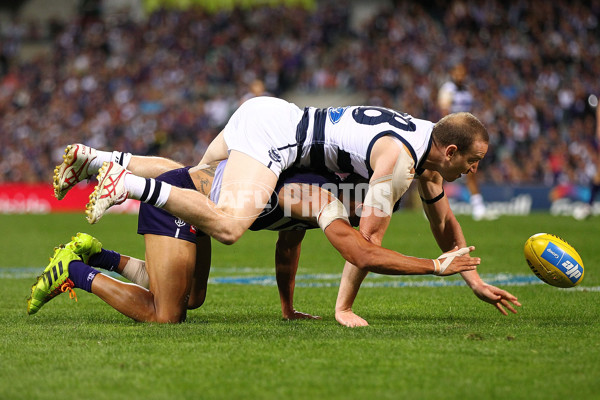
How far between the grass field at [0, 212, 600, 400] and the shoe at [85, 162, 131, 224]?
77 centimetres

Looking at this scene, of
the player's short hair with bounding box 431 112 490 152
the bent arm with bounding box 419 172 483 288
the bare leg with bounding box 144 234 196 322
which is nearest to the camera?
the player's short hair with bounding box 431 112 490 152

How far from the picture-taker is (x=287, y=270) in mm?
5855

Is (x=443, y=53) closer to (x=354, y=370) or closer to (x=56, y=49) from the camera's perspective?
(x=56, y=49)

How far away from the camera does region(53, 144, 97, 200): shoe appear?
6027 millimetres

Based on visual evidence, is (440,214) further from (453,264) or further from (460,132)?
(453,264)

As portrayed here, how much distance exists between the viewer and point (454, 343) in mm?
4473

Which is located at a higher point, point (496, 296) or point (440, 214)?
point (440, 214)

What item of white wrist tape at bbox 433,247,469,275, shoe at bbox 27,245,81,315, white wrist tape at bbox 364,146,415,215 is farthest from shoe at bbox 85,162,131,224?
white wrist tape at bbox 433,247,469,275

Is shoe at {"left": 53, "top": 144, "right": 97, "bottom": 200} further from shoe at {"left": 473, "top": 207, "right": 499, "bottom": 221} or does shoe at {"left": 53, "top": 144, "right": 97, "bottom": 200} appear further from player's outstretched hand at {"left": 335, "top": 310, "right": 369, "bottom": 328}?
shoe at {"left": 473, "top": 207, "right": 499, "bottom": 221}

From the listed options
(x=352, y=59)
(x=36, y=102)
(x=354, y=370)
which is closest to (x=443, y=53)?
(x=352, y=59)

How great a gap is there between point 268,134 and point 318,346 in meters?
1.68

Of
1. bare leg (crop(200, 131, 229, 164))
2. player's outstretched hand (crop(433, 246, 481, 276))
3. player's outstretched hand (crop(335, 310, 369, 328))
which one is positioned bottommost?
player's outstretched hand (crop(335, 310, 369, 328))

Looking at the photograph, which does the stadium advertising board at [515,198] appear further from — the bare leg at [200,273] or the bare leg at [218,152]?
the bare leg at [200,273]

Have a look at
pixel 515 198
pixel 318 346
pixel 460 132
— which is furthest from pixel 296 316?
pixel 515 198
